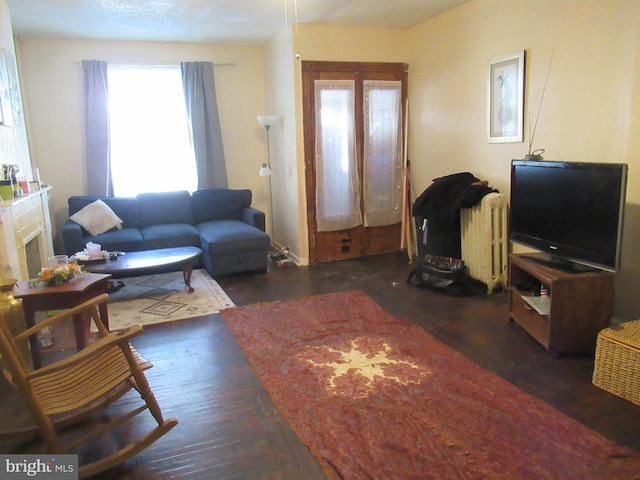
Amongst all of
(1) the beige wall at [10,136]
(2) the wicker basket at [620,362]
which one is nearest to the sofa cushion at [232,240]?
(1) the beige wall at [10,136]

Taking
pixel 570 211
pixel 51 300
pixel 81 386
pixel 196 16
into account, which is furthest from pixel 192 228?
pixel 570 211

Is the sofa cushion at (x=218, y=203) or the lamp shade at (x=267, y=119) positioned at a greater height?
the lamp shade at (x=267, y=119)

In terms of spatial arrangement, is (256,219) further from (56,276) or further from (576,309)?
(576,309)

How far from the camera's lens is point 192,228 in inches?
214


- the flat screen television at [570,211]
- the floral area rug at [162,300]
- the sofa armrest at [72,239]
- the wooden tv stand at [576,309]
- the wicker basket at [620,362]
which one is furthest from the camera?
the sofa armrest at [72,239]

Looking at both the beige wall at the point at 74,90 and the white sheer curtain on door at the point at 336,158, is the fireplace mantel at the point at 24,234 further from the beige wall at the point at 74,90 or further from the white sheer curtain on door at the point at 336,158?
the white sheer curtain on door at the point at 336,158

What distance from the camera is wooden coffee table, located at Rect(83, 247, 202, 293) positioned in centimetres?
399

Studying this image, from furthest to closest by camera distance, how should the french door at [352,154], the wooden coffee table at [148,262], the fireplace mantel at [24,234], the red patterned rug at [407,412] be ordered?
the french door at [352,154]
the wooden coffee table at [148,262]
the fireplace mantel at [24,234]
the red patterned rug at [407,412]

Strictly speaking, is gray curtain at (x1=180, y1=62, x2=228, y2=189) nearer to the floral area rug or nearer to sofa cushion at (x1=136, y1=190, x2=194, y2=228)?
sofa cushion at (x1=136, y1=190, x2=194, y2=228)

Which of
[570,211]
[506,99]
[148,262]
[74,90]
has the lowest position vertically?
[148,262]

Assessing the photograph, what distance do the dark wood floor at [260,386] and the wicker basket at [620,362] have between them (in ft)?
0.20

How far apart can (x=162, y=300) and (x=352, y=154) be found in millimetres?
2590

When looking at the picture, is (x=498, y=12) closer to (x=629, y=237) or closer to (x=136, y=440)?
(x=629, y=237)

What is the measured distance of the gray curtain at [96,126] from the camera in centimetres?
537
